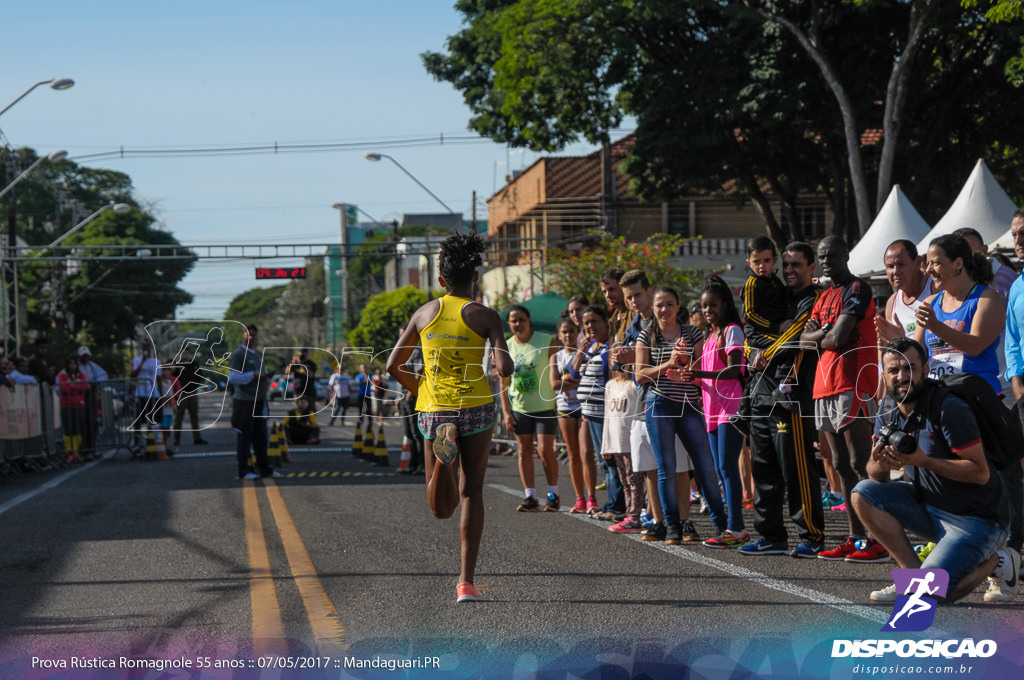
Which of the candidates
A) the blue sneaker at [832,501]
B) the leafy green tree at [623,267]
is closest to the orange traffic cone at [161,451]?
the leafy green tree at [623,267]

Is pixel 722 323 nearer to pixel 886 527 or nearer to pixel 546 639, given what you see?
pixel 886 527

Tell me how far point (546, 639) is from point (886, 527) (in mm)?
2018

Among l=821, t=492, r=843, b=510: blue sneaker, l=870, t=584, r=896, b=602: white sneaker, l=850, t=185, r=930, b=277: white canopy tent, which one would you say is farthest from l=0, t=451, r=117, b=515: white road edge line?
l=850, t=185, r=930, b=277: white canopy tent

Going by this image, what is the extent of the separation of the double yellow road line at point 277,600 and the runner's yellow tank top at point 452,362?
1.33 meters

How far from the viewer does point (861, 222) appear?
2477 centimetres

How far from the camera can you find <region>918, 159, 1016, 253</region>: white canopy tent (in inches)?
624

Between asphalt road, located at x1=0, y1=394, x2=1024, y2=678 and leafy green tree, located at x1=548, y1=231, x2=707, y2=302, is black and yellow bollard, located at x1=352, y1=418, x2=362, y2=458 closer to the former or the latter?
leafy green tree, located at x1=548, y1=231, x2=707, y2=302

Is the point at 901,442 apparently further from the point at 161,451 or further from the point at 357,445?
the point at 161,451

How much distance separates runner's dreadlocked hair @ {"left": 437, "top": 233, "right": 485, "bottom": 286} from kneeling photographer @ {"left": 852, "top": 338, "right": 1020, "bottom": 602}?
249cm

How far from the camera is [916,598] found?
610 centimetres

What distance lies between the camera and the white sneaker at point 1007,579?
257 inches

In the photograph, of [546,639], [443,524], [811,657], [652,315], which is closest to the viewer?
[811,657]

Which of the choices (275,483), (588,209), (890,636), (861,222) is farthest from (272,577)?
(588,209)

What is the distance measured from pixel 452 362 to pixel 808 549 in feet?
10.0
